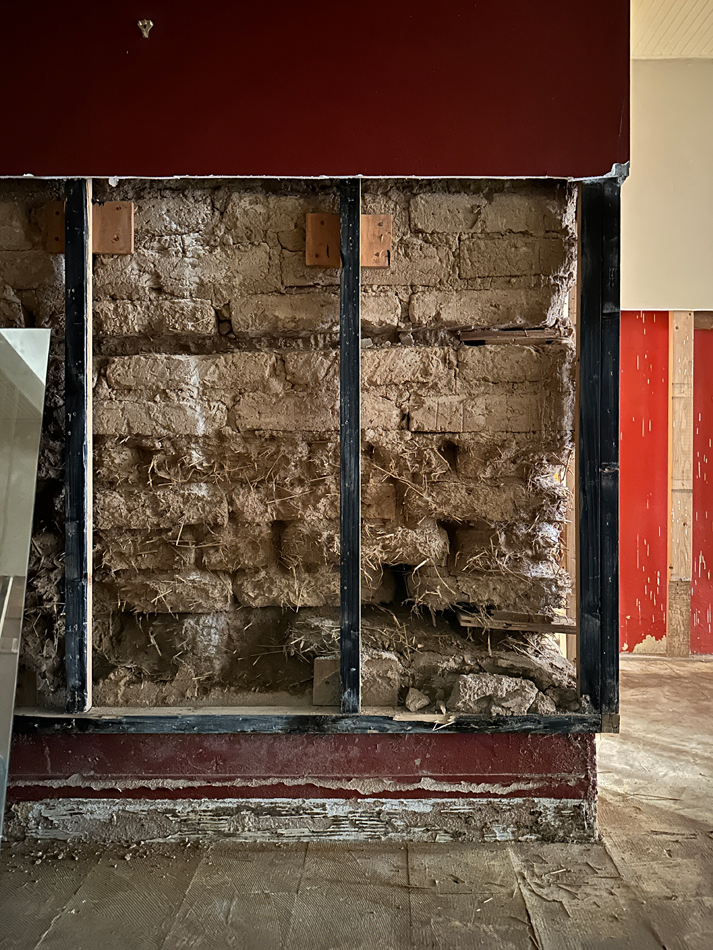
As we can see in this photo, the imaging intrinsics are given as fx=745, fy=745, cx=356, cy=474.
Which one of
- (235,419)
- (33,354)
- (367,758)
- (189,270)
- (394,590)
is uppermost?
(189,270)

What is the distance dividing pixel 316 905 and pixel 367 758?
475 mm

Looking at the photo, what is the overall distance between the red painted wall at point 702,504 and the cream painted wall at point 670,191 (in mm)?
314

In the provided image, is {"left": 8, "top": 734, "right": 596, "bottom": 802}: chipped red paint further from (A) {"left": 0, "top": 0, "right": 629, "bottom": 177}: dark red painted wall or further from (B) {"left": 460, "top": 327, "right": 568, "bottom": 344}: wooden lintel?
(A) {"left": 0, "top": 0, "right": 629, "bottom": 177}: dark red painted wall

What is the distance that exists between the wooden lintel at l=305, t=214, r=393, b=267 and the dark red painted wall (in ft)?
0.63

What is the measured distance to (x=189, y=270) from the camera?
8.07 feet

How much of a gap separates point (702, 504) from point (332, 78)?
349 centimetres

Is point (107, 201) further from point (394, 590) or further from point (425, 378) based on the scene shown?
point (394, 590)

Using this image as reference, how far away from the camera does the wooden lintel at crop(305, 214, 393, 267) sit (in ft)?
7.89

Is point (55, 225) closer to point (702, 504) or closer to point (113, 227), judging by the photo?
point (113, 227)

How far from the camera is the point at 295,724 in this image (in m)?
2.34

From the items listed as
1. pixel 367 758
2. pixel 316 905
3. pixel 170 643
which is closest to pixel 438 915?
pixel 316 905

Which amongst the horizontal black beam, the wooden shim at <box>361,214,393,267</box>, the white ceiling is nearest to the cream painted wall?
the white ceiling

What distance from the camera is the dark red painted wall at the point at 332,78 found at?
225cm

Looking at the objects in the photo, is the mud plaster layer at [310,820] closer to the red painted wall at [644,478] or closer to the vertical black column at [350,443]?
the vertical black column at [350,443]
